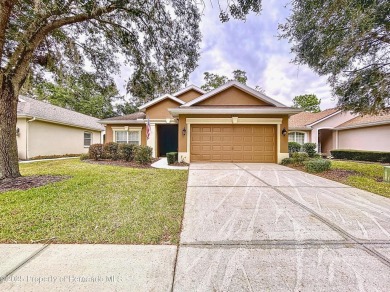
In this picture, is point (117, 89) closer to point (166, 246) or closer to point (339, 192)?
point (166, 246)

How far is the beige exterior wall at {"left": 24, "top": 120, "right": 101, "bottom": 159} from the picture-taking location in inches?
542

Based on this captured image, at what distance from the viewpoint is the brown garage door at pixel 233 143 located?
1168 centimetres

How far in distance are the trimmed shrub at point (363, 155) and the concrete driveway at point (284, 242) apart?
11501 millimetres

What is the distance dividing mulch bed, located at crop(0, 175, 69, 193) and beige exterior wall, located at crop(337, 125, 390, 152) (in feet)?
67.5

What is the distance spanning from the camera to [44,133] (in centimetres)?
1482

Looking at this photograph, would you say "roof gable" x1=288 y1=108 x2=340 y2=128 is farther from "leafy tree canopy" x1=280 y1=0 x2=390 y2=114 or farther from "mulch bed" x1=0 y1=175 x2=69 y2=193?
"mulch bed" x1=0 y1=175 x2=69 y2=193

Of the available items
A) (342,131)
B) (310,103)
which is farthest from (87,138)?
(310,103)

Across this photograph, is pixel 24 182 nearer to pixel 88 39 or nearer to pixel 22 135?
pixel 88 39

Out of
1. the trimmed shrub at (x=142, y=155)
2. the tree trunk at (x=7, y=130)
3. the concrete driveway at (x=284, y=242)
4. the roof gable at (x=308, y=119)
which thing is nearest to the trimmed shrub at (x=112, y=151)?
the trimmed shrub at (x=142, y=155)

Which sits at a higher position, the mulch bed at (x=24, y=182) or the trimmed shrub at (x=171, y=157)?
the trimmed shrub at (x=171, y=157)

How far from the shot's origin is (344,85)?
8445 millimetres

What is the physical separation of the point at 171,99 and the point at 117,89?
5939mm

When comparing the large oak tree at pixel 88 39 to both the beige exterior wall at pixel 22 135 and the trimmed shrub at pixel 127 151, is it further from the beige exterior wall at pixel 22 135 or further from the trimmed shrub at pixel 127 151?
the beige exterior wall at pixel 22 135

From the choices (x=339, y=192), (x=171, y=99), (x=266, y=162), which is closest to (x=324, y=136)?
(x=266, y=162)
